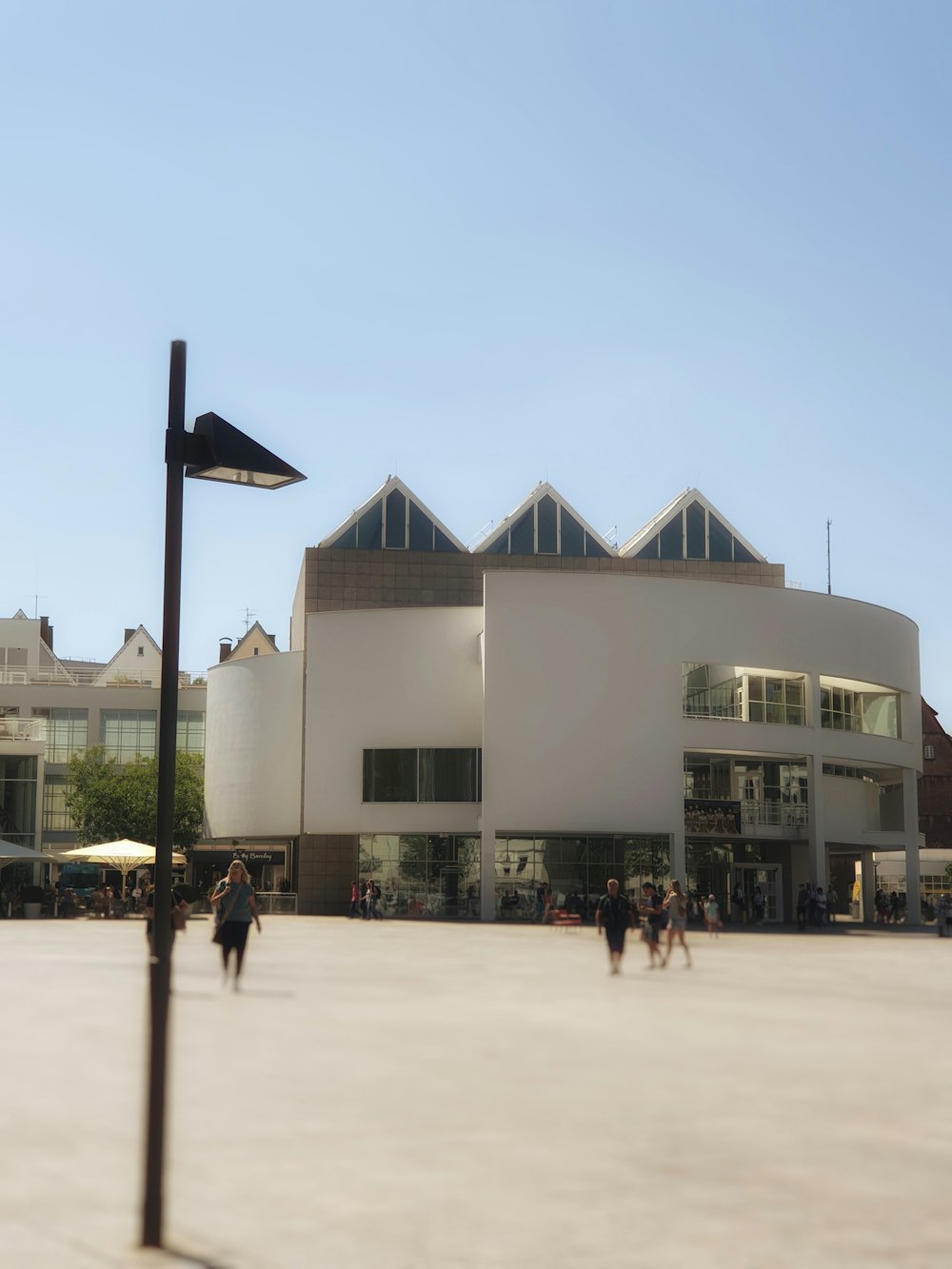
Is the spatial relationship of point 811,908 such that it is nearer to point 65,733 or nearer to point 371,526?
point 371,526

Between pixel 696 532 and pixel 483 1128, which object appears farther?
pixel 696 532

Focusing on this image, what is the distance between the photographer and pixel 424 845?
53.9 m

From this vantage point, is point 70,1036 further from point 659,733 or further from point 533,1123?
point 659,733

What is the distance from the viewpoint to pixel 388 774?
178ft

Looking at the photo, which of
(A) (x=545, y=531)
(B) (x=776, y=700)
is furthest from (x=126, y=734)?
(B) (x=776, y=700)

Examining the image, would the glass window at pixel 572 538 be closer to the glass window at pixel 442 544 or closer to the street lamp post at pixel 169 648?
the glass window at pixel 442 544

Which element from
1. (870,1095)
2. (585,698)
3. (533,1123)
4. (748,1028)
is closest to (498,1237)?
(533,1123)

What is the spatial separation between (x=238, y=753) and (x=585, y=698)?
58.2ft

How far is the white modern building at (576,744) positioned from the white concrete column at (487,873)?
0.09m

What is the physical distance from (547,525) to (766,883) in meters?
20.6

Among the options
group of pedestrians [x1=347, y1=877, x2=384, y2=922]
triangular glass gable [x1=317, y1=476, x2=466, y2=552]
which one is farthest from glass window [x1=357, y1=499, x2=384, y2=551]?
group of pedestrians [x1=347, y1=877, x2=384, y2=922]

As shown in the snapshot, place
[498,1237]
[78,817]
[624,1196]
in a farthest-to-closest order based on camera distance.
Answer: [78,817], [624,1196], [498,1237]

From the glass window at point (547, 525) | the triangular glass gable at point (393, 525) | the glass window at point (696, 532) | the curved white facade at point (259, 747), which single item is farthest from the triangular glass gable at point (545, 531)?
the curved white facade at point (259, 747)

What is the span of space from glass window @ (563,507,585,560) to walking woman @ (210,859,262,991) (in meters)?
48.6
